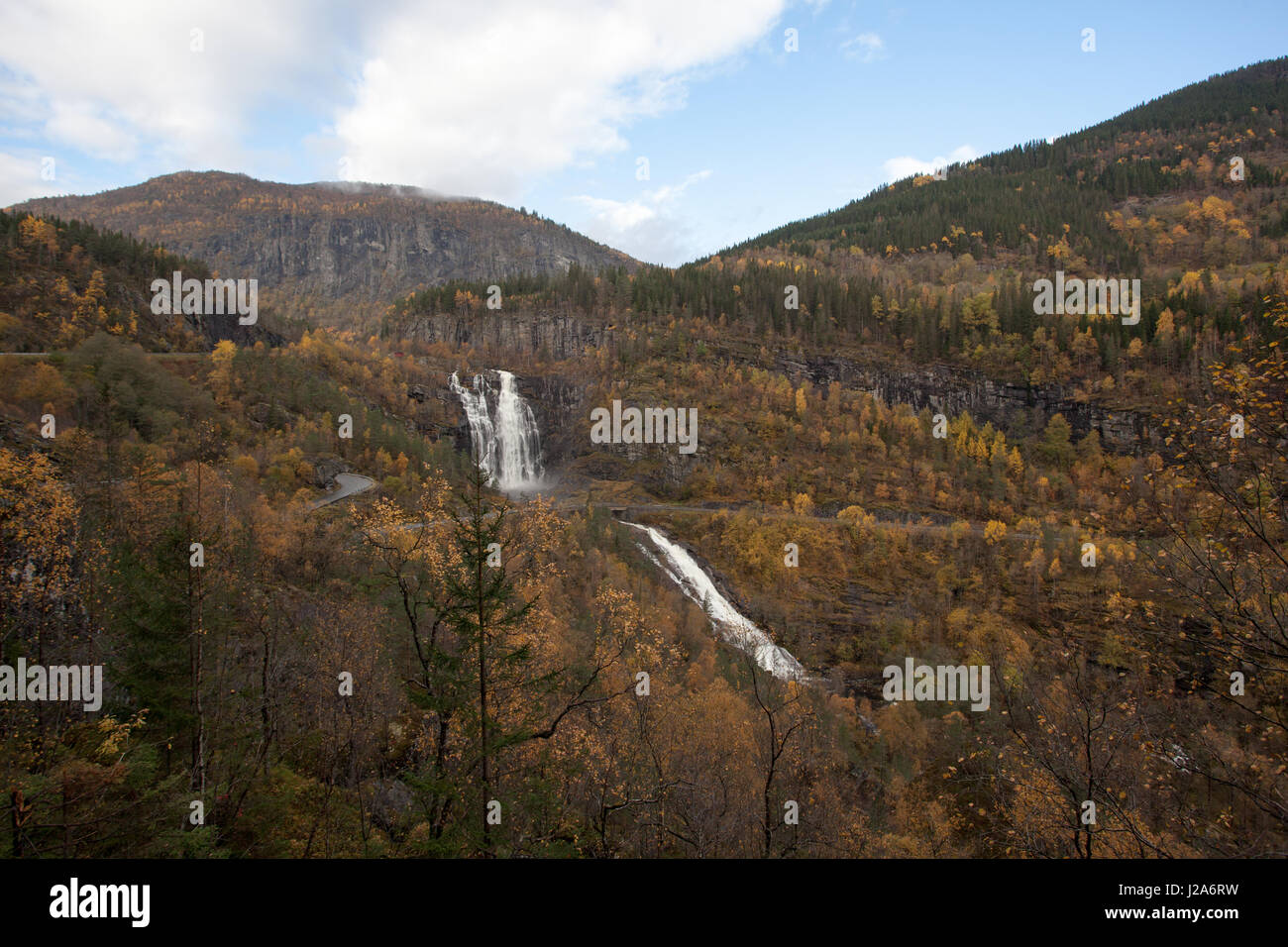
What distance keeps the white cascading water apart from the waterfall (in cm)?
4047

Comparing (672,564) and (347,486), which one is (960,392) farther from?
(347,486)

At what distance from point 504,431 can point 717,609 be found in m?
73.0

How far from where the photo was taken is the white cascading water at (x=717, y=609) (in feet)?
193

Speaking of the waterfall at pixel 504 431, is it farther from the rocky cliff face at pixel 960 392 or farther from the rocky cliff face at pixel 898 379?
the rocky cliff face at pixel 960 392

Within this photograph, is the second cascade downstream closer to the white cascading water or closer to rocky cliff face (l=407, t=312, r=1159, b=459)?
the white cascading water

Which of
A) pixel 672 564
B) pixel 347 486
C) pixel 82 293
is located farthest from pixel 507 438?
pixel 82 293

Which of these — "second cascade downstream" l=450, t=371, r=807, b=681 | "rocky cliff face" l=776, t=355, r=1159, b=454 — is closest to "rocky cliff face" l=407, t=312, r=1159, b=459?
"rocky cliff face" l=776, t=355, r=1159, b=454

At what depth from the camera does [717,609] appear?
225ft

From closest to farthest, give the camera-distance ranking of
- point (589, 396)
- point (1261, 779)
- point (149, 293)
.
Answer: point (1261, 779) → point (149, 293) → point (589, 396)

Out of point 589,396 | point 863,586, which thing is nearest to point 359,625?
point 863,586

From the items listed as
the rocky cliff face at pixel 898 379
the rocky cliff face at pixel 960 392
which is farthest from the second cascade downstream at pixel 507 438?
the rocky cliff face at pixel 960 392

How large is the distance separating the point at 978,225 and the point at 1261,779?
22961 cm
